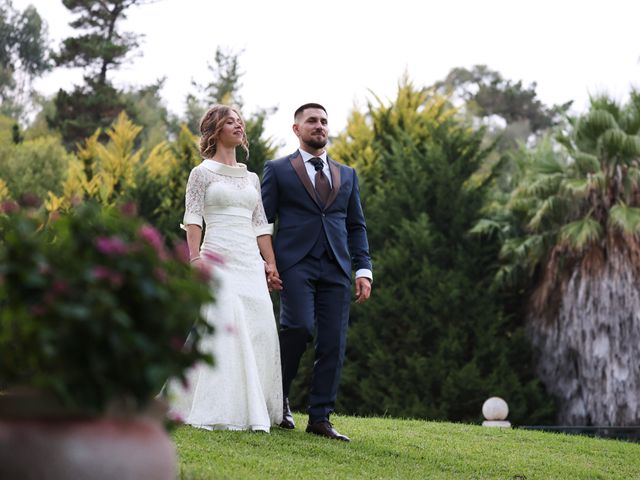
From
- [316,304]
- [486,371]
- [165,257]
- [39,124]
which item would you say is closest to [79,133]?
[39,124]

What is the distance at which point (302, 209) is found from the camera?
646cm

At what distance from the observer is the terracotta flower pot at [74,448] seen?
2320 mm

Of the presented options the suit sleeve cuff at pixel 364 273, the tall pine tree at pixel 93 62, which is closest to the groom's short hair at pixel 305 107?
the suit sleeve cuff at pixel 364 273

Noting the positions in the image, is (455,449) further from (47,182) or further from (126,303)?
(47,182)

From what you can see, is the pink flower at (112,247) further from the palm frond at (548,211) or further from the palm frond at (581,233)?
the palm frond at (548,211)

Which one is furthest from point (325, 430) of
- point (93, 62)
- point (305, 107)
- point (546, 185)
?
point (93, 62)

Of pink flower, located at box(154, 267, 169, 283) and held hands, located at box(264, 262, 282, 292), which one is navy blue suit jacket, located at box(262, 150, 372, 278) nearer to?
held hands, located at box(264, 262, 282, 292)

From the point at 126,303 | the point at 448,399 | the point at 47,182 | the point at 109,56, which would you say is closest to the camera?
the point at 126,303

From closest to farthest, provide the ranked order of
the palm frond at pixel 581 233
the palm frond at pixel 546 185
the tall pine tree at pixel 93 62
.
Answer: the palm frond at pixel 581 233 < the palm frond at pixel 546 185 < the tall pine tree at pixel 93 62

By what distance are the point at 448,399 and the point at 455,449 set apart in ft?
20.0

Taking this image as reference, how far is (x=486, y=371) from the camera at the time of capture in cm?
1315

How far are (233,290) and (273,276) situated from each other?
31 cm

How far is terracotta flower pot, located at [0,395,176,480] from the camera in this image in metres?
2.32

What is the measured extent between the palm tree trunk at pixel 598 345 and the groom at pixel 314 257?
7.04 meters
